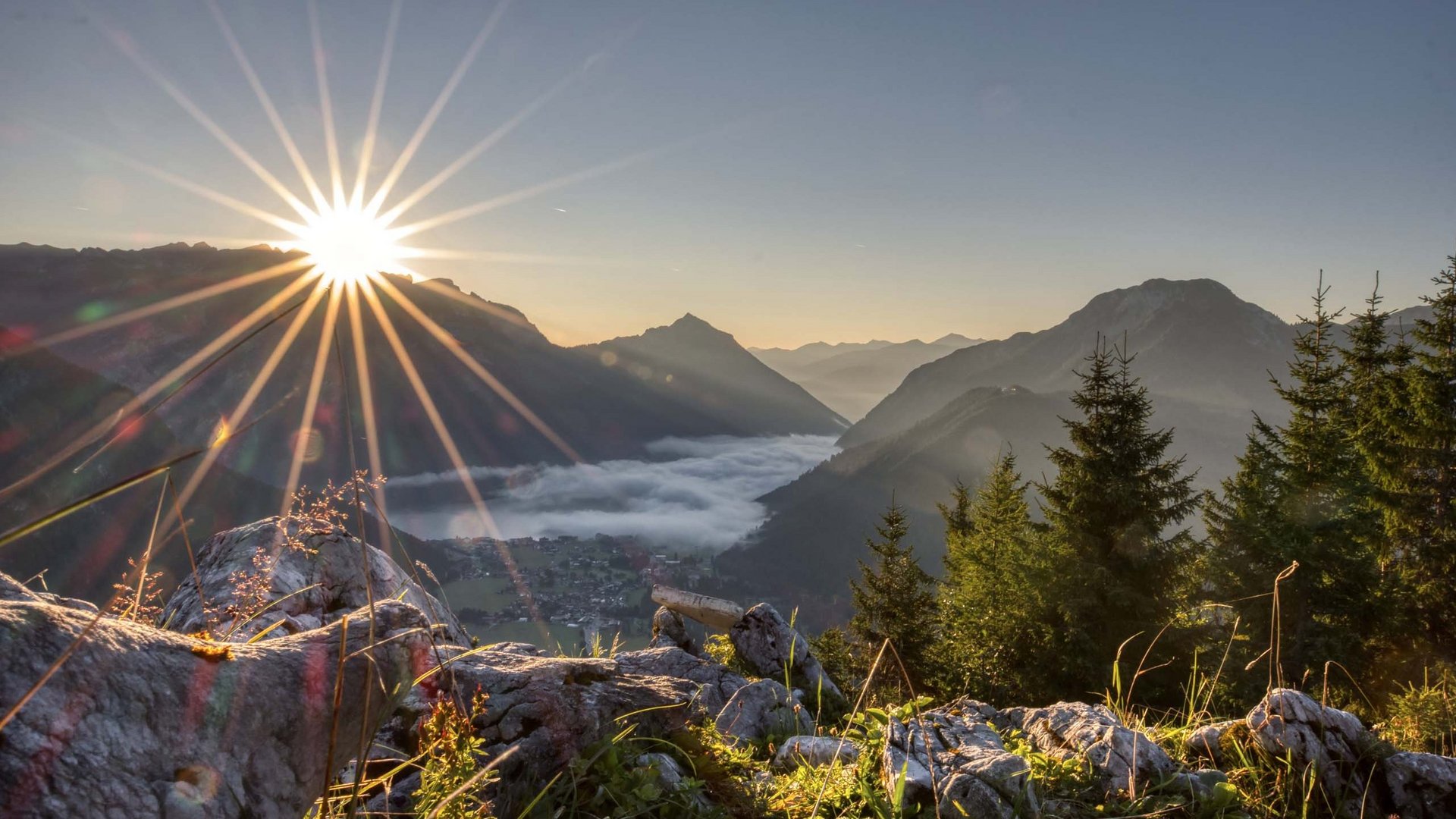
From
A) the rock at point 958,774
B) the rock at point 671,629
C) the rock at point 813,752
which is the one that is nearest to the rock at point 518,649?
the rock at point 813,752

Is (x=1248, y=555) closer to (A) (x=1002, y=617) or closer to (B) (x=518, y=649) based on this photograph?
(A) (x=1002, y=617)

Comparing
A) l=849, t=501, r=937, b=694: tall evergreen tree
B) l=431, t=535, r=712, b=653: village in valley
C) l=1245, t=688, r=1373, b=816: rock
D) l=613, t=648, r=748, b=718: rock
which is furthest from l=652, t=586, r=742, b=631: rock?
l=431, t=535, r=712, b=653: village in valley

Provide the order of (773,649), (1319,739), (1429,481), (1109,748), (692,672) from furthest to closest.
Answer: (1429,481) → (773,649) → (692,672) → (1319,739) → (1109,748)

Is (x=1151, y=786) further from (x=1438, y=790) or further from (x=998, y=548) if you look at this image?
(x=998, y=548)

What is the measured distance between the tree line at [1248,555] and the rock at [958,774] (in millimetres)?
15381

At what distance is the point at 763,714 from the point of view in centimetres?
652

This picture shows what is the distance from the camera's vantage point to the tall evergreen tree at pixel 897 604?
26.9 meters

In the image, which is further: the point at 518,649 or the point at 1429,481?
the point at 1429,481

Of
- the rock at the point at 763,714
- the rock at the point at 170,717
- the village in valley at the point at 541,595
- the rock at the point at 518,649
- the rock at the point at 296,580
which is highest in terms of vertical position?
the rock at the point at 170,717

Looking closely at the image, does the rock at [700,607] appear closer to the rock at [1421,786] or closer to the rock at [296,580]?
the rock at [296,580]

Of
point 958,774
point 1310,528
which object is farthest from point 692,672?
point 1310,528

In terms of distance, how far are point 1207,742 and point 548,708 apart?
4.08 m

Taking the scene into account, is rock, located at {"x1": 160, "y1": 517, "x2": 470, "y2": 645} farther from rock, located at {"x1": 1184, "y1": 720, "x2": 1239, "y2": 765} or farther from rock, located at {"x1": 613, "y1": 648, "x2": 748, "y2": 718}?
rock, located at {"x1": 1184, "y1": 720, "x2": 1239, "y2": 765}

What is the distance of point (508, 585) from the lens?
17175cm
